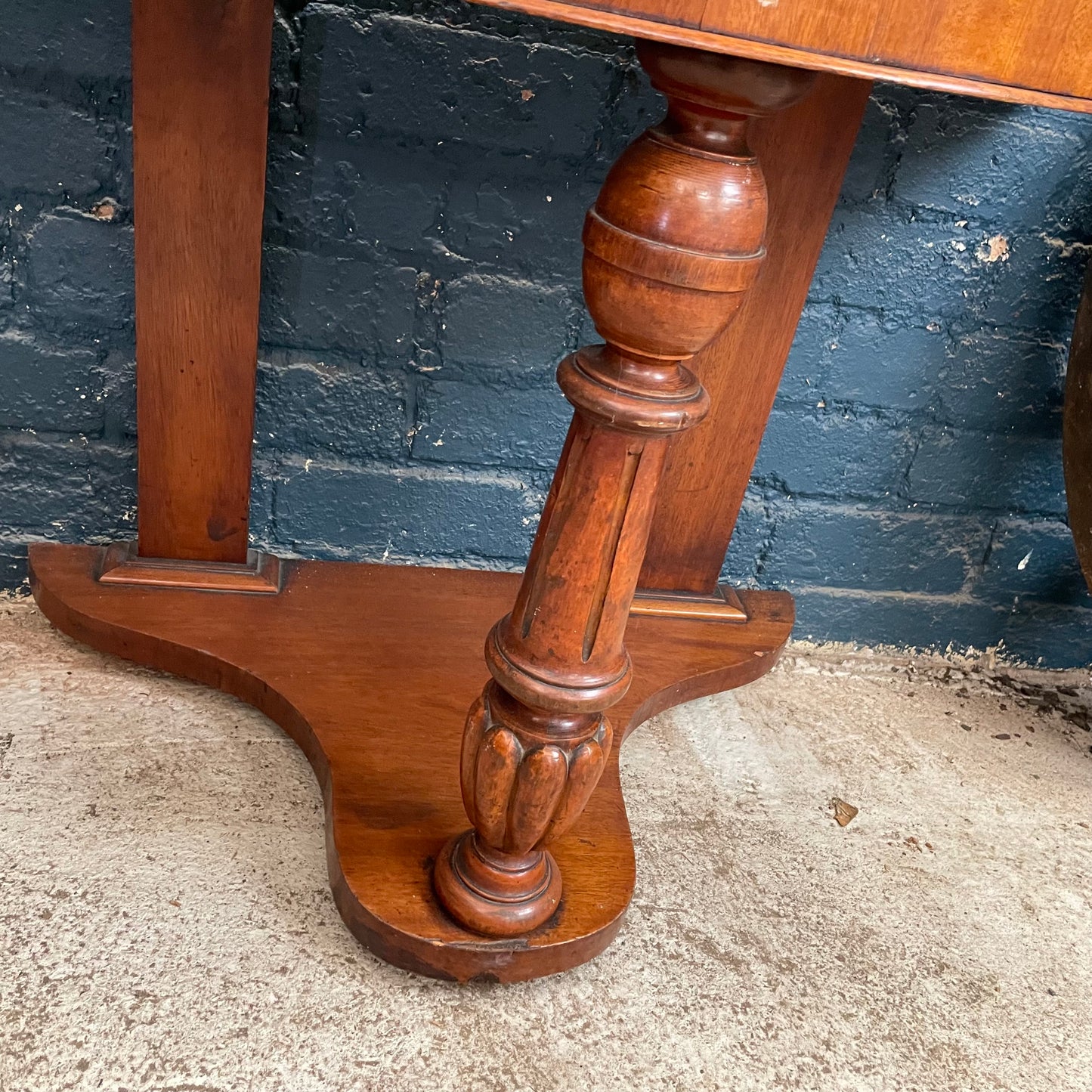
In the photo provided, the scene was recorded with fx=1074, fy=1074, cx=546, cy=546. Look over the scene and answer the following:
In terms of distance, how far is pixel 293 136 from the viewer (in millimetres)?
1110

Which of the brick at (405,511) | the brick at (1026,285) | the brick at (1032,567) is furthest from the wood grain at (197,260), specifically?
the brick at (1032,567)

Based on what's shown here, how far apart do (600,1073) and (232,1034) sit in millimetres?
291

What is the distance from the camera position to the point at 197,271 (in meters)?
1.08

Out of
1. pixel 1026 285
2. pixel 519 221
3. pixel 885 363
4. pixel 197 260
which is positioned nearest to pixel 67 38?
pixel 197 260

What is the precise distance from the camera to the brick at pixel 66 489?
4.05ft

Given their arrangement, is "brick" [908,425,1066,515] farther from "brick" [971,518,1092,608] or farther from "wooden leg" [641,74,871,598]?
"wooden leg" [641,74,871,598]

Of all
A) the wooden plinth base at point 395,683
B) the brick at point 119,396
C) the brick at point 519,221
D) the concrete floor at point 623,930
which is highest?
the brick at point 519,221

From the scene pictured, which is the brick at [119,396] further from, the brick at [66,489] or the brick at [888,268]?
the brick at [888,268]

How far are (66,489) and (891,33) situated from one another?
3.39ft

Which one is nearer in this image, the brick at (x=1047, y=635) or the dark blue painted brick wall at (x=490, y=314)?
the dark blue painted brick wall at (x=490, y=314)

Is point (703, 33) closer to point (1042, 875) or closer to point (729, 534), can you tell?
point (729, 534)

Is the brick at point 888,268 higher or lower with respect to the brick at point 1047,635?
higher

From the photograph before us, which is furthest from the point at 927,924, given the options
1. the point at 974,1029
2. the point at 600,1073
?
the point at 600,1073

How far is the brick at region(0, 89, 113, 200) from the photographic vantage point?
106 cm
